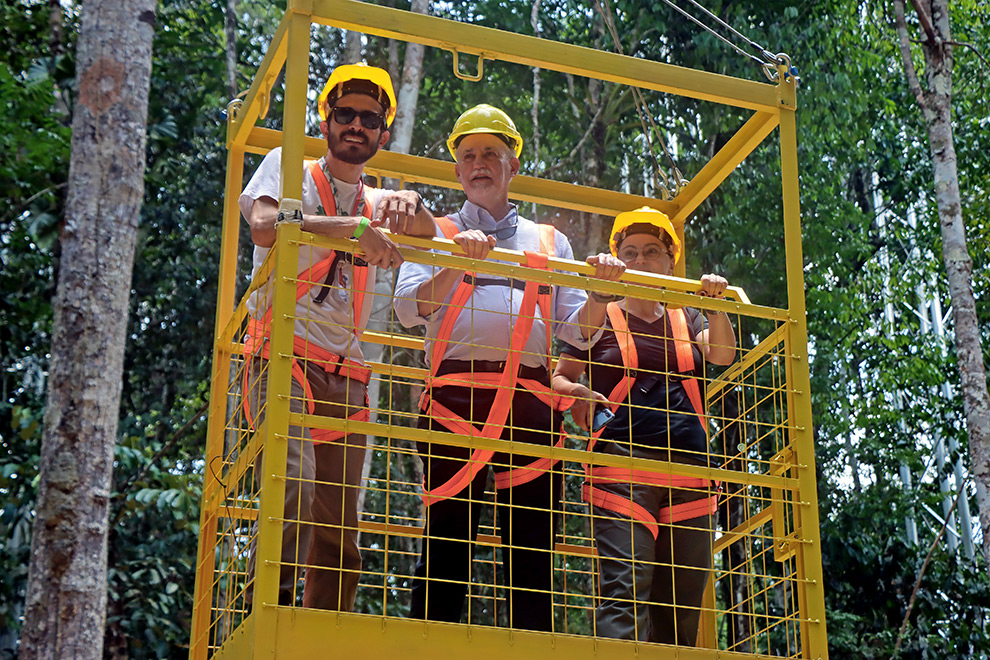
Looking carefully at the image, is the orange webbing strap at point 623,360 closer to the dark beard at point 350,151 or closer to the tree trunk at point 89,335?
the dark beard at point 350,151

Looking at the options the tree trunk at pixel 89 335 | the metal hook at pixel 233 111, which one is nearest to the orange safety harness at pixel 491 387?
the metal hook at pixel 233 111

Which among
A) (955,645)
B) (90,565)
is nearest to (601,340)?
(90,565)

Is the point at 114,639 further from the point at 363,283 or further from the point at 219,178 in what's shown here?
the point at 363,283

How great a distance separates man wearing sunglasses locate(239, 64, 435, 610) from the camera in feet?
13.5

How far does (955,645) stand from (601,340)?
1055cm

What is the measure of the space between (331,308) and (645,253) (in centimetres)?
150

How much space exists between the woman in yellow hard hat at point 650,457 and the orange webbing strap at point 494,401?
273mm

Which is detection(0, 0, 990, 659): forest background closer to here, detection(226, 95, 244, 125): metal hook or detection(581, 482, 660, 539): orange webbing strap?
detection(226, 95, 244, 125): metal hook

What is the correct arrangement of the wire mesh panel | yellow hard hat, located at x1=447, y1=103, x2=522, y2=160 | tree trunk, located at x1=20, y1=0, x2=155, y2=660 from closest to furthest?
the wire mesh panel < yellow hard hat, located at x1=447, y1=103, x2=522, y2=160 < tree trunk, located at x1=20, y1=0, x2=155, y2=660

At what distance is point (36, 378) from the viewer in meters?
14.2

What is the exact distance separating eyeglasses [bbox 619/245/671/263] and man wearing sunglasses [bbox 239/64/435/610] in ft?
3.81

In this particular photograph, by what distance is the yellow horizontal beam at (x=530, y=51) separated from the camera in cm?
429

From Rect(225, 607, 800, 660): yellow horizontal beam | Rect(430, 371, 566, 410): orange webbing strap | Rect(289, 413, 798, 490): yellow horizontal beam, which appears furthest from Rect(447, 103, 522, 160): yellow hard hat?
Rect(225, 607, 800, 660): yellow horizontal beam

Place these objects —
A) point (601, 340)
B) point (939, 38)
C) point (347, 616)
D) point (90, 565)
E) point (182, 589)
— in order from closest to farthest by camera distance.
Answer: point (347, 616)
point (601, 340)
point (90, 565)
point (939, 38)
point (182, 589)
